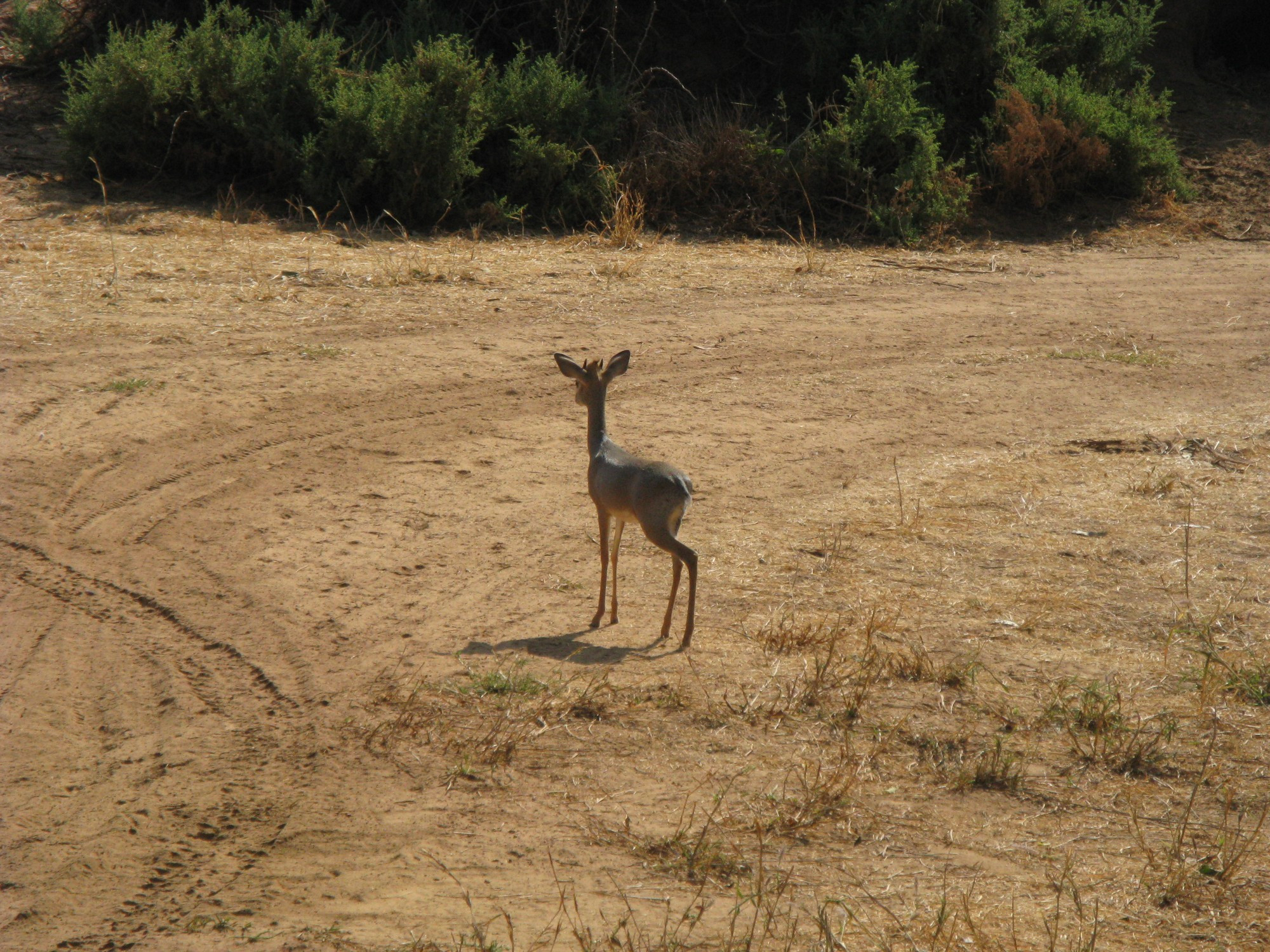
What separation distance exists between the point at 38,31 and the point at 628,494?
12.2 m

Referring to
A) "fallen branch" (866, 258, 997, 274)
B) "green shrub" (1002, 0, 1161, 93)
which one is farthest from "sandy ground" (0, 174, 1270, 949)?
"green shrub" (1002, 0, 1161, 93)

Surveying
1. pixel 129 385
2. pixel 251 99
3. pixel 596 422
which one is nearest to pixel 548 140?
pixel 251 99

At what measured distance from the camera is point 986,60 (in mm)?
14789

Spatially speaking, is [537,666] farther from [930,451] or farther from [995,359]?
[995,359]

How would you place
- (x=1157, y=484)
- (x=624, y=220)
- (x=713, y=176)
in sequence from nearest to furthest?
(x=1157, y=484) < (x=624, y=220) < (x=713, y=176)

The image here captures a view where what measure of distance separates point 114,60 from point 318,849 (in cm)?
1056

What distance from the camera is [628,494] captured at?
17.7ft

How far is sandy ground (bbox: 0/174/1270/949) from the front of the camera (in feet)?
13.4

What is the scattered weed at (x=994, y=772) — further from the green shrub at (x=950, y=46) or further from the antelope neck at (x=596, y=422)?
the green shrub at (x=950, y=46)

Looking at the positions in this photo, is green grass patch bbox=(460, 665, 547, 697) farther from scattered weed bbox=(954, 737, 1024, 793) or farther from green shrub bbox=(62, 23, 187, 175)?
green shrub bbox=(62, 23, 187, 175)

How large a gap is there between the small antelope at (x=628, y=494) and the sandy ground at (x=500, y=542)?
0.27 meters

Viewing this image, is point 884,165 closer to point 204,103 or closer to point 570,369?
point 204,103

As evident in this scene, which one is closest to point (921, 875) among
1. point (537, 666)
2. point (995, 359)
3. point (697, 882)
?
point (697, 882)

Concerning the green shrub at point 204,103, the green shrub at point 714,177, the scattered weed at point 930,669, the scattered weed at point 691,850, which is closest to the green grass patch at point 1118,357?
the green shrub at point 714,177
